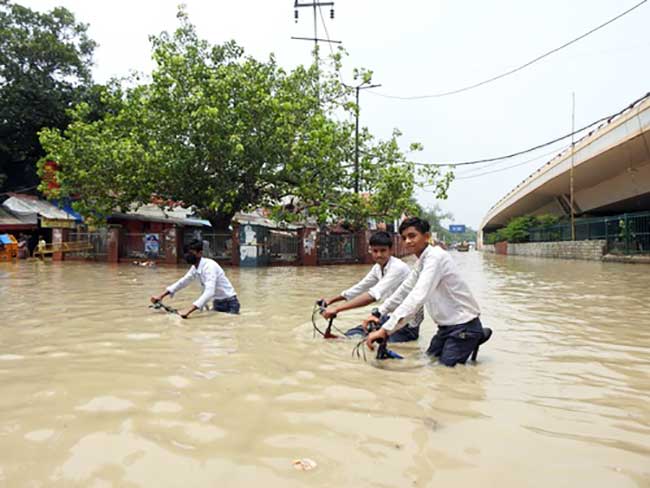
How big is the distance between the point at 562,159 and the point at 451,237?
11725cm

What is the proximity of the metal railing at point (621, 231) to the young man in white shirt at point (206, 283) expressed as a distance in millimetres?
22476

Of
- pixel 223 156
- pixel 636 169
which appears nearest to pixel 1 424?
pixel 223 156

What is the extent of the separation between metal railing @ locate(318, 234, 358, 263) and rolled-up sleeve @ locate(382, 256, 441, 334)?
20466 millimetres

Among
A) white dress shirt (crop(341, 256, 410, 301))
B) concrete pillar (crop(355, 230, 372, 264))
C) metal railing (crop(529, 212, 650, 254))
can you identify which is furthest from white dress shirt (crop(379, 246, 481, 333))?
metal railing (crop(529, 212, 650, 254))

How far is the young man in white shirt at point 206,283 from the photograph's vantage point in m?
6.27

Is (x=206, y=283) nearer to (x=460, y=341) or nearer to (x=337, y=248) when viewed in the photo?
(x=460, y=341)

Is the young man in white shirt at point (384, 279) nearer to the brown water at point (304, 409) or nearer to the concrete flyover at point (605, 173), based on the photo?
the brown water at point (304, 409)

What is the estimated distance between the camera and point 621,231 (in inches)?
945

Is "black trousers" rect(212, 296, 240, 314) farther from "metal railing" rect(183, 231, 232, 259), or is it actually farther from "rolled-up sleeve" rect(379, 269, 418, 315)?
"metal railing" rect(183, 231, 232, 259)

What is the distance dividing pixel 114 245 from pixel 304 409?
2246cm

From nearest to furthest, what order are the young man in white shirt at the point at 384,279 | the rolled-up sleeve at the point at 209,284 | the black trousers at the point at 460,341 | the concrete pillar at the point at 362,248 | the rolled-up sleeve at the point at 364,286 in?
the black trousers at the point at 460,341 → the young man in white shirt at the point at 384,279 → the rolled-up sleeve at the point at 364,286 → the rolled-up sleeve at the point at 209,284 → the concrete pillar at the point at 362,248

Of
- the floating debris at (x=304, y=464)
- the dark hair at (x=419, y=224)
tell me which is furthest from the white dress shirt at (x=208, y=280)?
the floating debris at (x=304, y=464)

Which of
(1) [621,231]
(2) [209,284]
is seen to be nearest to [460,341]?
(2) [209,284]

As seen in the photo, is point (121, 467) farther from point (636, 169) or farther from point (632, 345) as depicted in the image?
point (636, 169)
